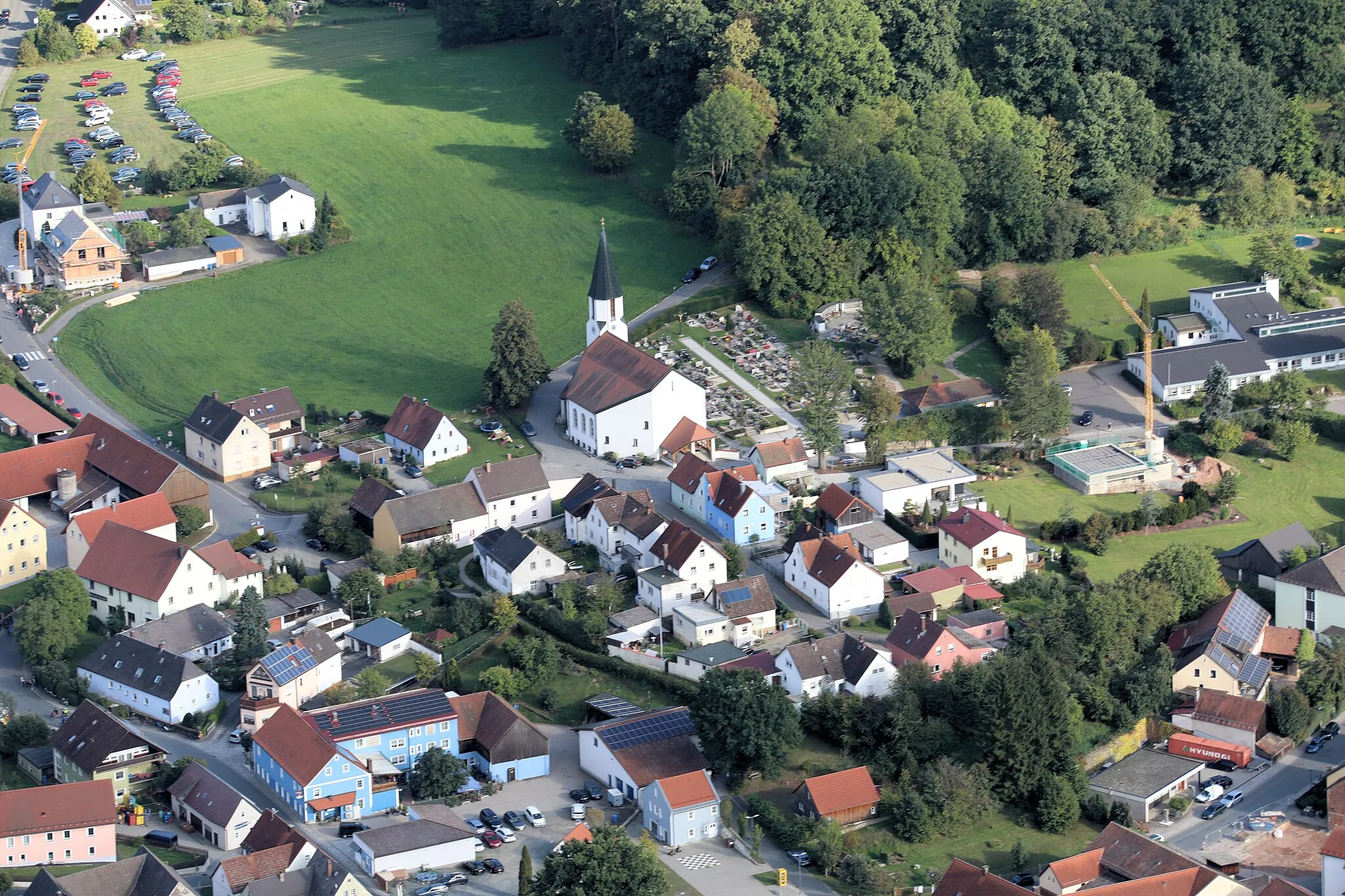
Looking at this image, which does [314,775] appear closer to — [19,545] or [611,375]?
[19,545]

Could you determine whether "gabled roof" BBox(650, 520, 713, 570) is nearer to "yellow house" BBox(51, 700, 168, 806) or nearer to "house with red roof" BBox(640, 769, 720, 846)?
"house with red roof" BBox(640, 769, 720, 846)

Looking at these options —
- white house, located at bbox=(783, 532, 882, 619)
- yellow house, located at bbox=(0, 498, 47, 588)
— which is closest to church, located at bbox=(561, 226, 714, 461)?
white house, located at bbox=(783, 532, 882, 619)

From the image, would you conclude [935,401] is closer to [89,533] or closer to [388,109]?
[89,533]

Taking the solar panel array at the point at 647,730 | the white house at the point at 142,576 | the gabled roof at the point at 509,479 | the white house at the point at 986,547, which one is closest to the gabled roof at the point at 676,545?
the gabled roof at the point at 509,479

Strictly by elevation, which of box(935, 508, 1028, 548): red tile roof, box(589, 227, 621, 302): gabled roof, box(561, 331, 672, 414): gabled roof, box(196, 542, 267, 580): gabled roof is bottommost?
box(196, 542, 267, 580): gabled roof

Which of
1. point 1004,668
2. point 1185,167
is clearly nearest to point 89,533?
point 1004,668

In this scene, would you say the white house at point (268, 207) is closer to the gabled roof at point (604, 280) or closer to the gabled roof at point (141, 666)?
the gabled roof at point (604, 280)

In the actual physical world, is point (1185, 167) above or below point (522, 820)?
above
